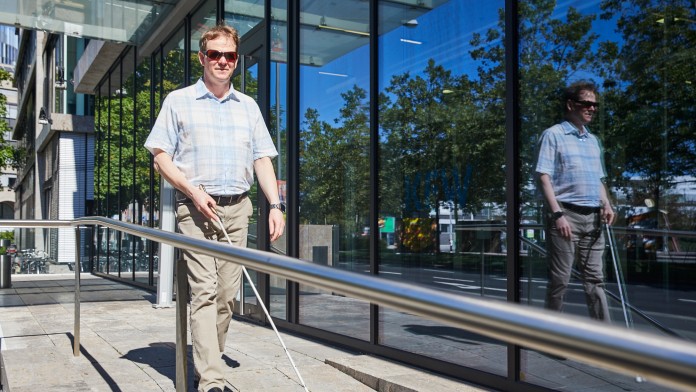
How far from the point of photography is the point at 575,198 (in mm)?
3812

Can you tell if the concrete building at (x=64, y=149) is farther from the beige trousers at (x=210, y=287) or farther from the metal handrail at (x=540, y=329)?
the metal handrail at (x=540, y=329)

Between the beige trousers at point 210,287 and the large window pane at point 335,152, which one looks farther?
the large window pane at point 335,152

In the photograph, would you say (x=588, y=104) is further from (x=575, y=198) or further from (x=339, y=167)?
(x=339, y=167)

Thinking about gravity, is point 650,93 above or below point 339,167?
above

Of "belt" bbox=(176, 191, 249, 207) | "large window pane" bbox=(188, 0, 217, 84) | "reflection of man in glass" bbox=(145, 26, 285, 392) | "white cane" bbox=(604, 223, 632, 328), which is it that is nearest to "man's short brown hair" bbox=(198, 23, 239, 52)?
"reflection of man in glass" bbox=(145, 26, 285, 392)

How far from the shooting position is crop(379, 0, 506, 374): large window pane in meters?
4.25

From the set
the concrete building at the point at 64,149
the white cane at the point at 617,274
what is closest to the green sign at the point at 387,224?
Answer: the white cane at the point at 617,274

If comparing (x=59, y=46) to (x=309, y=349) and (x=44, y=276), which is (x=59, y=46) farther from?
(x=309, y=349)

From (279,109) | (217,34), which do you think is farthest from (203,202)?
(279,109)

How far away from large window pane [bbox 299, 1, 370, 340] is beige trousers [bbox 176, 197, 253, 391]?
153cm

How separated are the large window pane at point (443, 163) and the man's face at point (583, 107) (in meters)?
0.51

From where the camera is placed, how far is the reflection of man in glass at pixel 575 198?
11.9ft

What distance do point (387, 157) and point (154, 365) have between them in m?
2.18

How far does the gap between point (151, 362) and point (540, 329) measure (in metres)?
4.22
